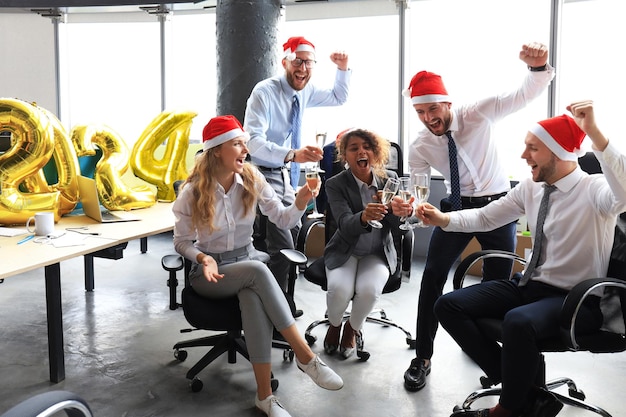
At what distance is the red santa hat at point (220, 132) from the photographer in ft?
10.5

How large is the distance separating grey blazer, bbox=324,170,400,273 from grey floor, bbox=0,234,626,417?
Result: 57 centimetres

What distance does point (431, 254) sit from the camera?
3332mm

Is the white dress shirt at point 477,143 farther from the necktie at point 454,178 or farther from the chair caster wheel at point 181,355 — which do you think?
the chair caster wheel at point 181,355

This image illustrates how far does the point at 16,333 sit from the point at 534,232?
313cm

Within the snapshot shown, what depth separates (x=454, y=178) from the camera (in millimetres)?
3346

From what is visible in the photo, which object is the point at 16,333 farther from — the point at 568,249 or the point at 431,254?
the point at 568,249

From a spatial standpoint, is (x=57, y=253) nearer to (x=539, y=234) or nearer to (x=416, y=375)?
(x=416, y=375)

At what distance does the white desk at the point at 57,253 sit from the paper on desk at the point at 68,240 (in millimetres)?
30

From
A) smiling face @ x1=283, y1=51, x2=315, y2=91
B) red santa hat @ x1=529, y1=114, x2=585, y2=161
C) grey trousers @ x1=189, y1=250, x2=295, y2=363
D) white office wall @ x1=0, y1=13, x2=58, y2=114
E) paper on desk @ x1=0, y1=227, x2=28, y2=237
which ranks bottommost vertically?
grey trousers @ x1=189, y1=250, x2=295, y2=363

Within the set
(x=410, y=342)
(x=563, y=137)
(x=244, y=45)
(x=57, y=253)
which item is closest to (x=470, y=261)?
(x=563, y=137)

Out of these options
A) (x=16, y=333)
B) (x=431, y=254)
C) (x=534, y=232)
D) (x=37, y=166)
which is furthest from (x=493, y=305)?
(x=16, y=333)

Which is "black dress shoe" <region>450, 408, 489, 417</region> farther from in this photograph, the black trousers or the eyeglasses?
the eyeglasses

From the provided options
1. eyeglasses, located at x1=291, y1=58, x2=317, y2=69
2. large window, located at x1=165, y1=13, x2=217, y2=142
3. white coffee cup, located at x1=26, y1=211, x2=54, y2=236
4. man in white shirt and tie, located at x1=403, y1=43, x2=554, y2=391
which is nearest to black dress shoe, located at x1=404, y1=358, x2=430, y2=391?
man in white shirt and tie, located at x1=403, y1=43, x2=554, y2=391

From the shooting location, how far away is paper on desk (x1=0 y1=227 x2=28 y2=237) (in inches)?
135
